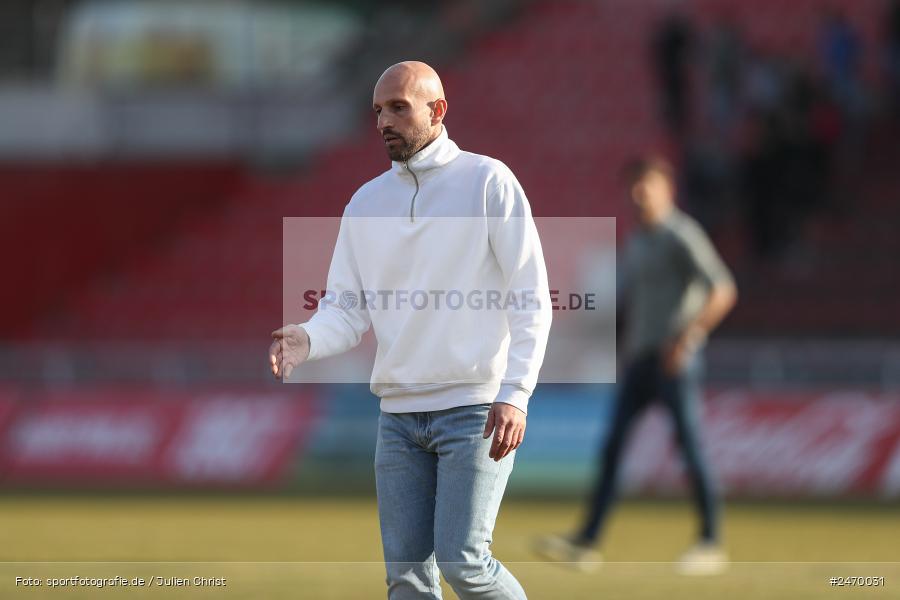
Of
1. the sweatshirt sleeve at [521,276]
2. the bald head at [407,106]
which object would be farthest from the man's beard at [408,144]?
the sweatshirt sleeve at [521,276]

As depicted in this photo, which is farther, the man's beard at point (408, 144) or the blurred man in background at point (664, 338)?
the blurred man in background at point (664, 338)

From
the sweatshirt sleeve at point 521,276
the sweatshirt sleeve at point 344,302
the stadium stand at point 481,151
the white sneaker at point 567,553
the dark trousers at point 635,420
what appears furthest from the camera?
the stadium stand at point 481,151

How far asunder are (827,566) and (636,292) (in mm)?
2091

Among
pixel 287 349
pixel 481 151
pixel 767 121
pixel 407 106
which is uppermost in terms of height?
pixel 481 151

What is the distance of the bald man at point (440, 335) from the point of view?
6.43 meters

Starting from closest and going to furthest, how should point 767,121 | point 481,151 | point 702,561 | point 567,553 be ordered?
point 702,561, point 567,553, point 767,121, point 481,151

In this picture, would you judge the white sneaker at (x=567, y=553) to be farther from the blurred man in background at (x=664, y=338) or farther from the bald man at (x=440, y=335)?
the bald man at (x=440, y=335)

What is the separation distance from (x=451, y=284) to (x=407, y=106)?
659mm

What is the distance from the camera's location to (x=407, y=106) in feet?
21.3

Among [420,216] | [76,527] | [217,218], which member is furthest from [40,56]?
[420,216]

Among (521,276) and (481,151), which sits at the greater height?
(481,151)

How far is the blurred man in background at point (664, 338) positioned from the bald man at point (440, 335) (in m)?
4.72

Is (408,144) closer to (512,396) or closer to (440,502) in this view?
(512,396)

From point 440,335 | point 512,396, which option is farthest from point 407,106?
point 512,396
